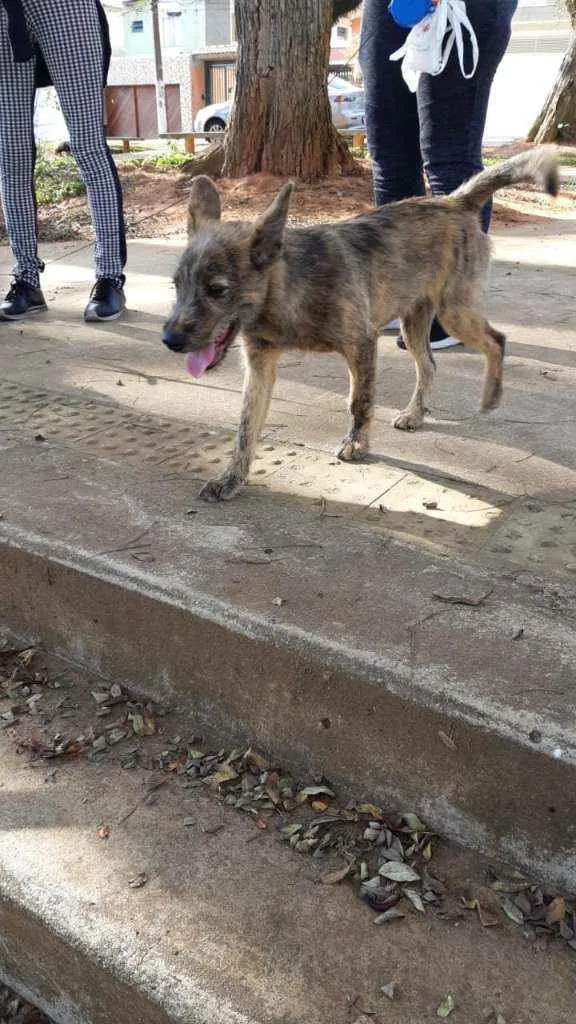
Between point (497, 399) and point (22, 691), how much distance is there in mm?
2311

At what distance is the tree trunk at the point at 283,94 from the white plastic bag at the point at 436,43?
487 cm

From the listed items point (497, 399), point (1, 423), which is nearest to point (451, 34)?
point (497, 399)

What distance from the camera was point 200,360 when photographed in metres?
3.01

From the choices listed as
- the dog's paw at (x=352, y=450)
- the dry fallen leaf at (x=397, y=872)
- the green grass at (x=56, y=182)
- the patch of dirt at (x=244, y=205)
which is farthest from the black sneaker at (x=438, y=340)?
the green grass at (x=56, y=182)

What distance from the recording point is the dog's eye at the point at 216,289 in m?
2.93

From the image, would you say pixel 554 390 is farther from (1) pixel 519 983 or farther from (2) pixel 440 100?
(1) pixel 519 983

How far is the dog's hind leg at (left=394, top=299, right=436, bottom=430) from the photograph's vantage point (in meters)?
3.73

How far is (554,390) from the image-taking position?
4102mm

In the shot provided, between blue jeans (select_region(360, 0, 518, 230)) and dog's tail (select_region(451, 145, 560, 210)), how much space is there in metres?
0.50

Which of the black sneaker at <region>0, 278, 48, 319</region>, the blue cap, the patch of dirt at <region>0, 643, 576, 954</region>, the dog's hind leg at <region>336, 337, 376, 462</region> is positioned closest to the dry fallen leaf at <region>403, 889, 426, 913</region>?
the patch of dirt at <region>0, 643, 576, 954</region>

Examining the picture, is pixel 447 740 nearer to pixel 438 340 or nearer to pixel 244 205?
pixel 438 340

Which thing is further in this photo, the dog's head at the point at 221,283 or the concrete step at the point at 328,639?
the dog's head at the point at 221,283

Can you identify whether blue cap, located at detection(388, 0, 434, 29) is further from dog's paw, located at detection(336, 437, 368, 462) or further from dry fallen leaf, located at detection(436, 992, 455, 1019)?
dry fallen leaf, located at detection(436, 992, 455, 1019)

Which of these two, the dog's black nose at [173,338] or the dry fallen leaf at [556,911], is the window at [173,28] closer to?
the dog's black nose at [173,338]
